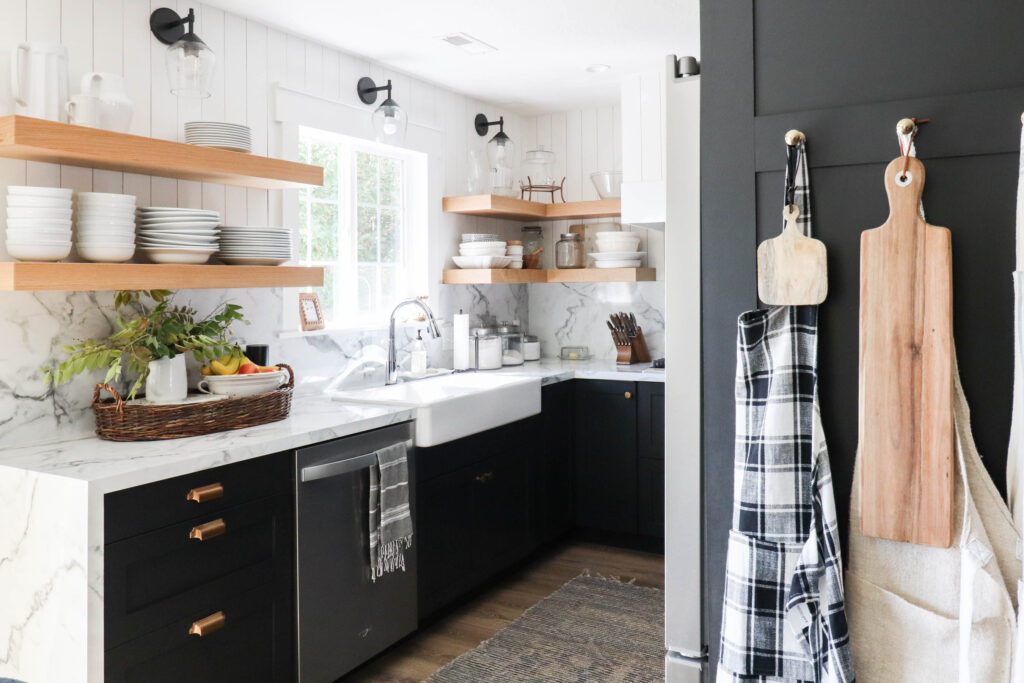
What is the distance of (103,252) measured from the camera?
219 cm

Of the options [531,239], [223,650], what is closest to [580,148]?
[531,239]

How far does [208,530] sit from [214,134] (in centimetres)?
125

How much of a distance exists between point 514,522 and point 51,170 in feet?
7.46

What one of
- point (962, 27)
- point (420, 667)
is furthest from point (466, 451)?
point (962, 27)

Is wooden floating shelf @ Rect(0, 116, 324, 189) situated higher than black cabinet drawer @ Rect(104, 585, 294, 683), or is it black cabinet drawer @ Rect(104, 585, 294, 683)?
wooden floating shelf @ Rect(0, 116, 324, 189)

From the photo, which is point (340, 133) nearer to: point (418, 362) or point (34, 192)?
point (418, 362)

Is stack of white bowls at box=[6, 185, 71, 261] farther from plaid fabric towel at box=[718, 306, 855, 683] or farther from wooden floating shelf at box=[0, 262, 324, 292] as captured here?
plaid fabric towel at box=[718, 306, 855, 683]

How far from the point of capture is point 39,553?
6.25ft

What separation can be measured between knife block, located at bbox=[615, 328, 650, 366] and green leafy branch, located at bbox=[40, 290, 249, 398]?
87.1 inches

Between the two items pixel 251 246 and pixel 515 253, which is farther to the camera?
pixel 515 253

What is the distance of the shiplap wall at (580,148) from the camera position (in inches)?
173

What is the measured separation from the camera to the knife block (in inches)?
164

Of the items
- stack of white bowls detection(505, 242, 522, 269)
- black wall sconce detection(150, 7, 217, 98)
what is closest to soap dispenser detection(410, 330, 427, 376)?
stack of white bowls detection(505, 242, 522, 269)

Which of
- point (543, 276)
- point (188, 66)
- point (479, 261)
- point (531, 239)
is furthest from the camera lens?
point (531, 239)
